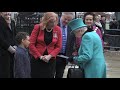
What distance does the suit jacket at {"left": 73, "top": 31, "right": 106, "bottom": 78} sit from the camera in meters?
5.84

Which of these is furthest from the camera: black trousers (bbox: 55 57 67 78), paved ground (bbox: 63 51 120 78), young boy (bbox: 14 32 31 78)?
paved ground (bbox: 63 51 120 78)

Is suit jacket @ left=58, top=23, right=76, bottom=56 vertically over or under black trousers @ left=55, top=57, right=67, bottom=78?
over

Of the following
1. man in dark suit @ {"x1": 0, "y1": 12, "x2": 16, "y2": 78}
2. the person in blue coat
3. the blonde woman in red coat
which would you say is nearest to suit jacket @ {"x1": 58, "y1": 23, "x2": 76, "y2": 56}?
the blonde woman in red coat

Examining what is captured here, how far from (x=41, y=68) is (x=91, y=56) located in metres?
1.57

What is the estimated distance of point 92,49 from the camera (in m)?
5.87

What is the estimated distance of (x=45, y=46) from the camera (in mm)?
7156

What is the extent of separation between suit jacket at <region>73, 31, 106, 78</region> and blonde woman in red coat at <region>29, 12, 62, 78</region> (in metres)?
1.25

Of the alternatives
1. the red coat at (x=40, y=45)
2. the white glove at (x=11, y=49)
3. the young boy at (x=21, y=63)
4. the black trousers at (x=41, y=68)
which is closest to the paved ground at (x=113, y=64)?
the black trousers at (x=41, y=68)

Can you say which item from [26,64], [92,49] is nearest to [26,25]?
[26,64]

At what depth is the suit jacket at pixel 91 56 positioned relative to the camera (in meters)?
5.84

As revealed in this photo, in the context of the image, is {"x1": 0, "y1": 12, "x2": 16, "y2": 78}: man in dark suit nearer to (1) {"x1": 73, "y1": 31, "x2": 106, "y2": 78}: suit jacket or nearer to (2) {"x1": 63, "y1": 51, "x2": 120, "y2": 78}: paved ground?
(1) {"x1": 73, "y1": 31, "x2": 106, "y2": 78}: suit jacket
